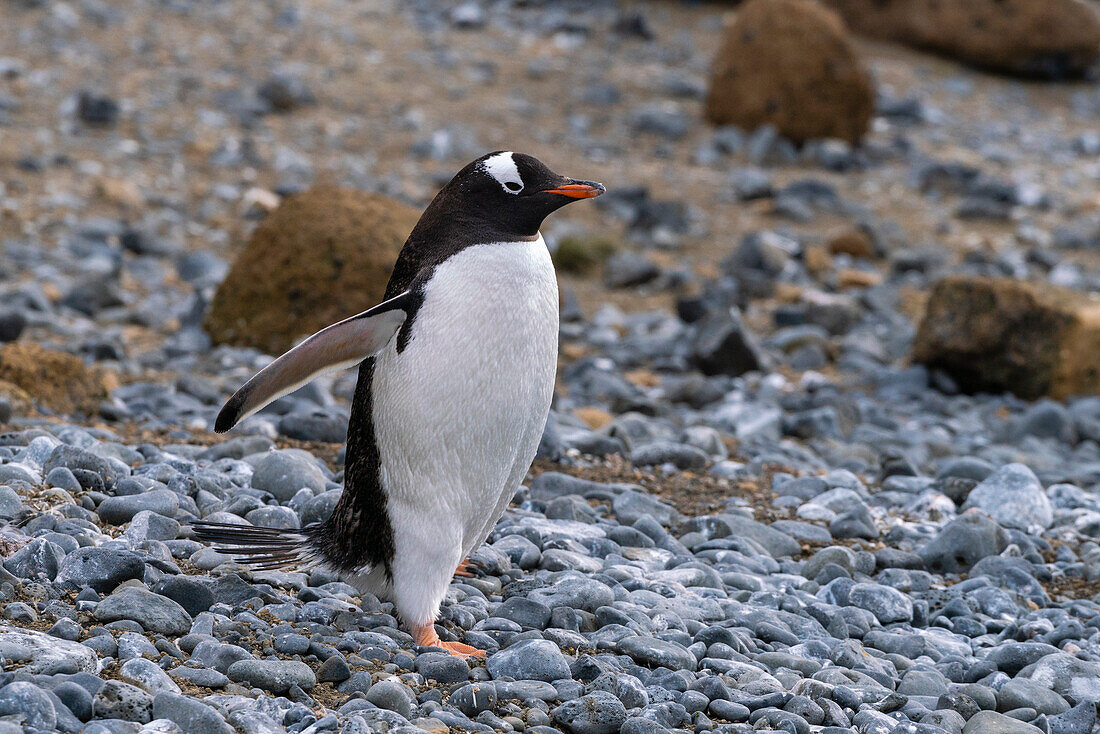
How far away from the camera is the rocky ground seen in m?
3.01

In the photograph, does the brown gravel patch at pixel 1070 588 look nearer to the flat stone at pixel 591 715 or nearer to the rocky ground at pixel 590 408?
the rocky ground at pixel 590 408

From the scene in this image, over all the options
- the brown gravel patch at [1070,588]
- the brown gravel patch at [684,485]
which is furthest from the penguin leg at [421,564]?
the brown gravel patch at [1070,588]

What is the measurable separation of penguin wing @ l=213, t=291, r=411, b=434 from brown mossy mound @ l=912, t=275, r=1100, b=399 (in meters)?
5.14

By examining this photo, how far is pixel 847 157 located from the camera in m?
12.2

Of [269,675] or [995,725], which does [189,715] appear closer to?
[269,675]

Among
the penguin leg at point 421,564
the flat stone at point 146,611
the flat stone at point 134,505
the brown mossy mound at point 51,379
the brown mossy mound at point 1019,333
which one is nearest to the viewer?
the flat stone at point 146,611

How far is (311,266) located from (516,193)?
3632 millimetres

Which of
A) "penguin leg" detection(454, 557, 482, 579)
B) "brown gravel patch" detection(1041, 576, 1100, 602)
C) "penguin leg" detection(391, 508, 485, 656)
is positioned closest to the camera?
"penguin leg" detection(391, 508, 485, 656)

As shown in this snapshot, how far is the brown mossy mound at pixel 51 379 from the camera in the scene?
5.31m

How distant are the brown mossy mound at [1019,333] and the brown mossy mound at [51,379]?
5.03 meters

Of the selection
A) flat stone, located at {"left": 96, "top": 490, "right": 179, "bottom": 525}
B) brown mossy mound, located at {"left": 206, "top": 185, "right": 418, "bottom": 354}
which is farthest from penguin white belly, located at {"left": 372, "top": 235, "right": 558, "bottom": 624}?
brown mossy mound, located at {"left": 206, "top": 185, "right": 418, "bottom": 354}

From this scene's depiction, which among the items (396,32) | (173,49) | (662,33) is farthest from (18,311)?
(662,33)

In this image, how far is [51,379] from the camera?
539 cm

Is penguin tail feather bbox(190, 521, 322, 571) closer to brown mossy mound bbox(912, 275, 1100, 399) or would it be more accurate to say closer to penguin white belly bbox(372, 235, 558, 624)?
penguin white belly bbox(372, 235, 558, 624)
